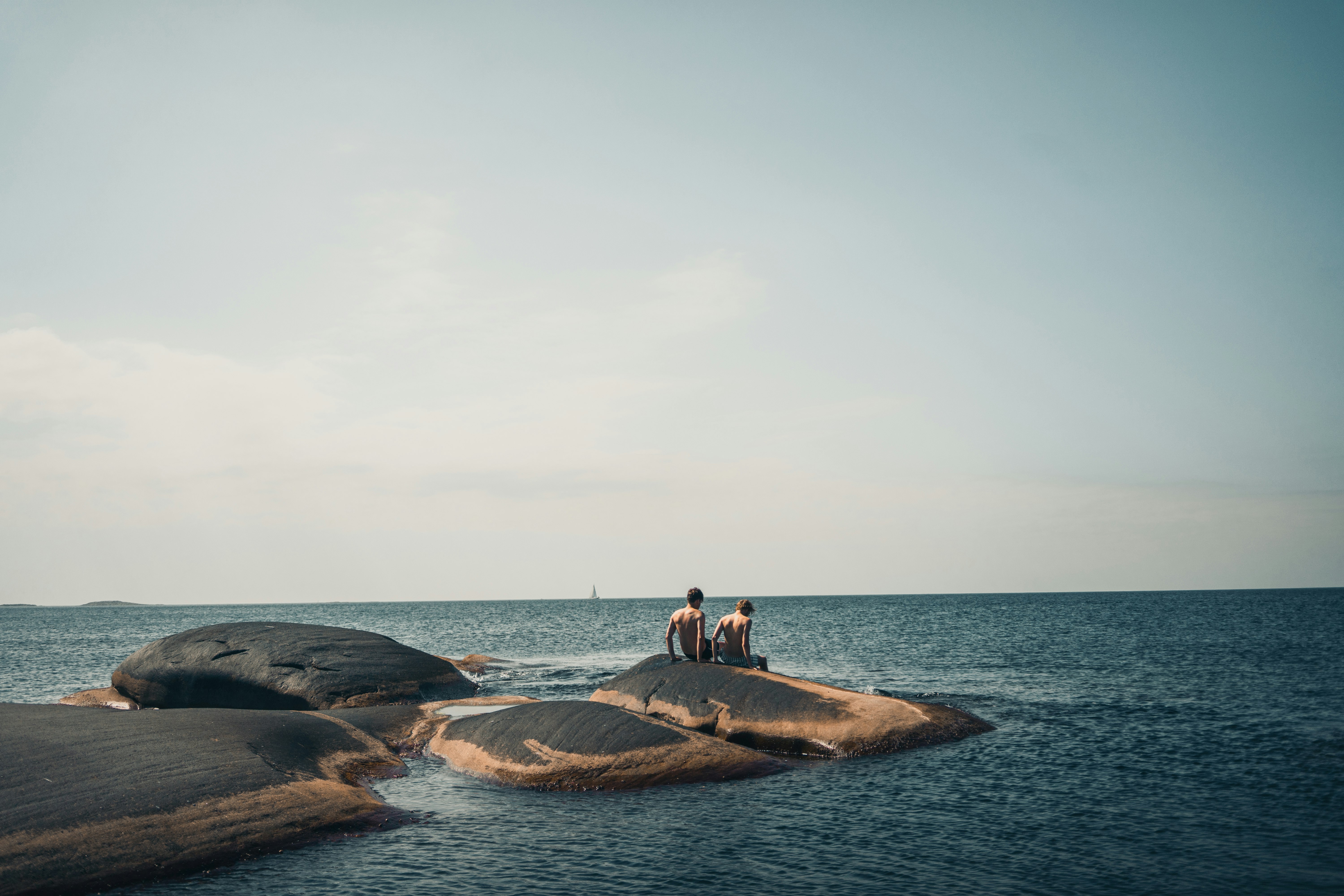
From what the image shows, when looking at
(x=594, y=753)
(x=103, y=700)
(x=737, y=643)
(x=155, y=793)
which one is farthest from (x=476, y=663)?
(x=155, y=793)

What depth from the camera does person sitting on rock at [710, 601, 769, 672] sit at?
1877 centimetres

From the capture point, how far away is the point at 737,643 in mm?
18953

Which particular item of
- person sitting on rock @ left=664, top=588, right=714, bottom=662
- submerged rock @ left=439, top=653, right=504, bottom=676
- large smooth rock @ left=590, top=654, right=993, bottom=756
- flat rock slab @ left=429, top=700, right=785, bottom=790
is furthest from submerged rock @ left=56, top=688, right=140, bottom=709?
person sitting on rock @ left=664, top=588, right=714, bottom=662

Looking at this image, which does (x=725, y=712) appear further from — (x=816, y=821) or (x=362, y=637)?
(x=362, y=637)

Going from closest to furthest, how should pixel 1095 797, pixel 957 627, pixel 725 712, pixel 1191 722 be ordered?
pixel 1095 797
pixel 725 712
pixel 1191 722
pixel 957 627

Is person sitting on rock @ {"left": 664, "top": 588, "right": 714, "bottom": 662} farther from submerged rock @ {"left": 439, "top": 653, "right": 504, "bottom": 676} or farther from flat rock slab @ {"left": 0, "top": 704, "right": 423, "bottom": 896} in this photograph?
submerged rock @ {"left": 439, "top": 653, "right": 504, "bottom": 676}

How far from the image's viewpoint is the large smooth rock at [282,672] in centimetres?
2334

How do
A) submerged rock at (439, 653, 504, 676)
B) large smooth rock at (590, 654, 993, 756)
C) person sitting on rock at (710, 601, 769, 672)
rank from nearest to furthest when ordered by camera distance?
1. large smooth rock at (590, 654, 993, 756)
2. person sitting on rock at (710, 601, 769, 672)
3. submerged rock at (439, 653, 504, 676)

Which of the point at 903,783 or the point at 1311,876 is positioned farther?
the point at 903,783

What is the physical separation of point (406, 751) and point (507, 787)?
3.90m

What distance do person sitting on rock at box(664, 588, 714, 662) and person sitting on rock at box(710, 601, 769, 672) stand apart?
0.82 ft

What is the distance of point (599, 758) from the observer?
14.7 m

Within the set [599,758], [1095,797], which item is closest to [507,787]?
[599,758]

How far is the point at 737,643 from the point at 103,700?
2185 centimetres
